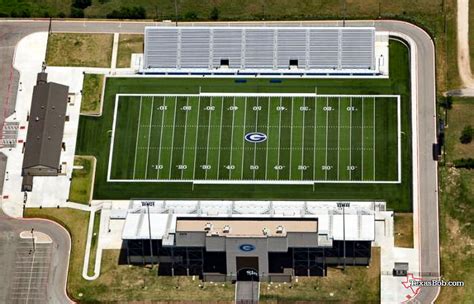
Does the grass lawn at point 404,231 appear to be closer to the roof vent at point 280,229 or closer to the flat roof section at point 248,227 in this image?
the flat roof section at point 248,227

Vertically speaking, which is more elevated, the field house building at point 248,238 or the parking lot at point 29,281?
the field house building at point 248,238

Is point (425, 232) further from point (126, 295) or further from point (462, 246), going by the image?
point (126, 295)

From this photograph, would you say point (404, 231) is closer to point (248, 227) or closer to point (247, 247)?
point (248, 227)

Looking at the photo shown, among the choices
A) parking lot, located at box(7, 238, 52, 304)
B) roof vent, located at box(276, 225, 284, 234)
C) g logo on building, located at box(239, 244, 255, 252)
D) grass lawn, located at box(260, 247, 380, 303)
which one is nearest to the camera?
roof vent, located at box(276, 225, 284, 234)

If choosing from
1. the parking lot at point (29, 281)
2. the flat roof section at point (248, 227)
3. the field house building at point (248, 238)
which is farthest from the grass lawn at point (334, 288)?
the parking lot at point (29, 281)

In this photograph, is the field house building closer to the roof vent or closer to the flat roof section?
the flat roof section

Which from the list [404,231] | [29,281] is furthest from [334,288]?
[29,281]

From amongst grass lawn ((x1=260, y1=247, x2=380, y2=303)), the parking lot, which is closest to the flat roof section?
grass lawn ((x1=260, y1=247, x2=380, y2=303))
